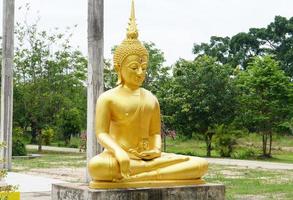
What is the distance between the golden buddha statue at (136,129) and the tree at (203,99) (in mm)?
16931

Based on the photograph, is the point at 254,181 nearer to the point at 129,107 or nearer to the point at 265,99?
the point at 129,107

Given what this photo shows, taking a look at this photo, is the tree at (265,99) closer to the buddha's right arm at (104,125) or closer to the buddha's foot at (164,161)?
the buddha's foot at (164,161)

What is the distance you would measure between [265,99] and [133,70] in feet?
56.8

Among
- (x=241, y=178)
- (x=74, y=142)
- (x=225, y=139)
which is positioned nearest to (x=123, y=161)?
(x=241, y=178)

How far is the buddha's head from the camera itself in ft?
21.7

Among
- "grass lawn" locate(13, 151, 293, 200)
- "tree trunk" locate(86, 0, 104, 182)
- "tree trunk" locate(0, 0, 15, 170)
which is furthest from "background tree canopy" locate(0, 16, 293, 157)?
"tree trunk" locate(86, 0, 104, 182)

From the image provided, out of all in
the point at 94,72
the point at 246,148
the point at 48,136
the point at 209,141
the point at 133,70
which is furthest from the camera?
the point at 48,136

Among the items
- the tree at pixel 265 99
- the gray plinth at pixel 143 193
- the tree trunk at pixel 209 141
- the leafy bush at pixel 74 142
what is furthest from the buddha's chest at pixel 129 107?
the leafy bush at pixel 74 142

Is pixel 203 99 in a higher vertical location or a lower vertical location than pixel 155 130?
higher

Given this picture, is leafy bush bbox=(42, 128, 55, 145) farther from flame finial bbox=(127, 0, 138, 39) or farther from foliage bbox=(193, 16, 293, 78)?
flame finial bbox=(127, 0, 138, 39)

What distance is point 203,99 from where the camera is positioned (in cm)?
2377

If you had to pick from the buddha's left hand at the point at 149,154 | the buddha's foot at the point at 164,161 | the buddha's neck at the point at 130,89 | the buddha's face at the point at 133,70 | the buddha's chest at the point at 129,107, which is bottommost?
the buddha's foot at the point at 164,161

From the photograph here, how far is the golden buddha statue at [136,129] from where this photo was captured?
633cm

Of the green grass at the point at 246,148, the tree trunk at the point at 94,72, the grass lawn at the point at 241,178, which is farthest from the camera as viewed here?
the green grass at the point at 246,148
